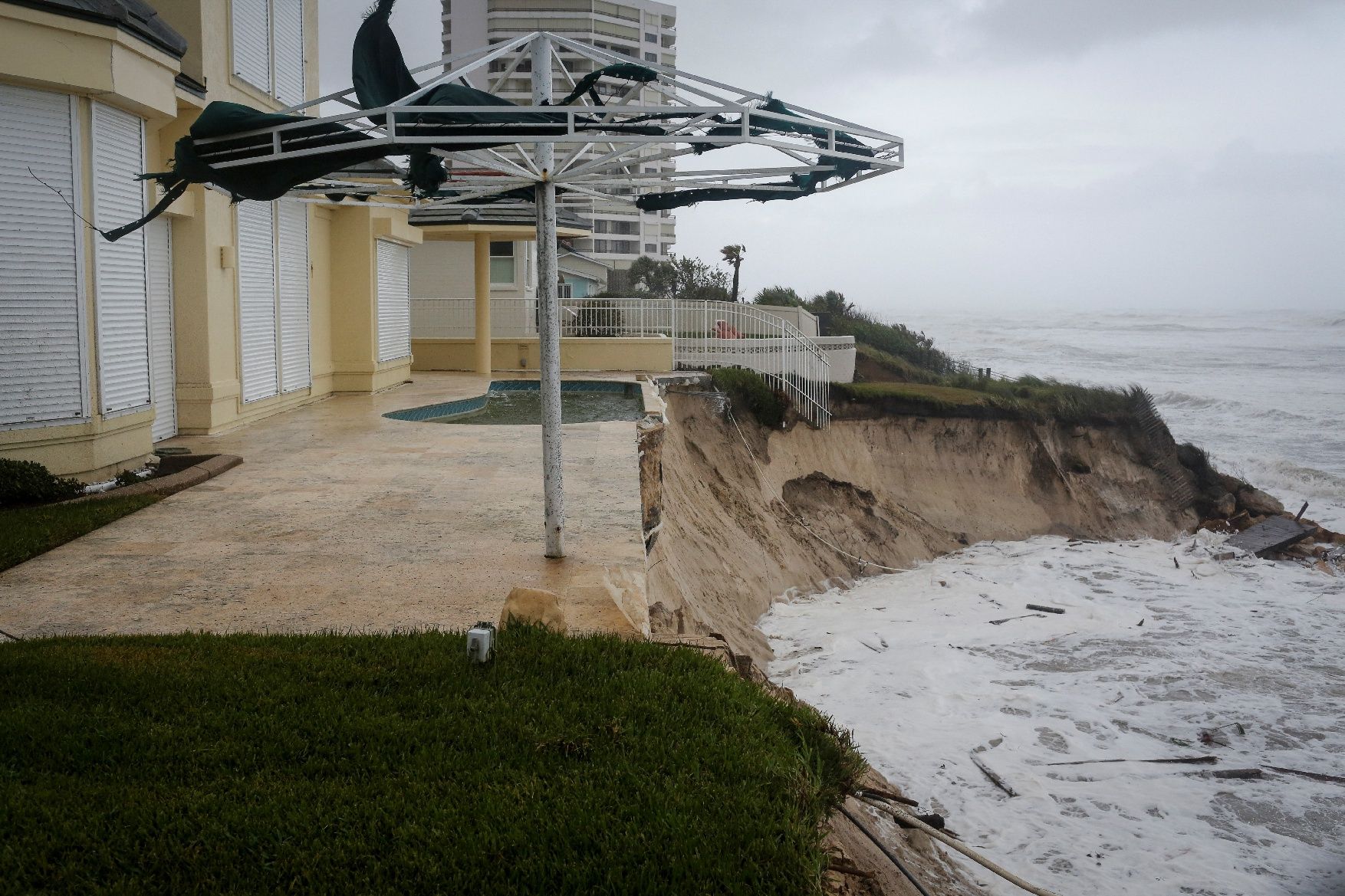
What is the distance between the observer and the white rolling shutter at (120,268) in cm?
973

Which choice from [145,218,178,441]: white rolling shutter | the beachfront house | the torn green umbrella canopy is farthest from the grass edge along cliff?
the torn green umbrella canopy

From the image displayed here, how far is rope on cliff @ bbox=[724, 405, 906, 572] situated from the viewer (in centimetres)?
1998

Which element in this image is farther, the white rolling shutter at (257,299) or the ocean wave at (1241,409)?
the ocean wave at (1241,409)

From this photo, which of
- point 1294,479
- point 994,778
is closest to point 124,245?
point 994,778

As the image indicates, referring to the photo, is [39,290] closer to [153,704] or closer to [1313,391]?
[153,704]

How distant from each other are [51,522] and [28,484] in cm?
86

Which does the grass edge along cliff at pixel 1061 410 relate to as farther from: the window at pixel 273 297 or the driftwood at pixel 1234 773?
the driftwood at pixel 1234 773

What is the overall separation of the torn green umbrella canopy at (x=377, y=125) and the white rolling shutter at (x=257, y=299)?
7797mm

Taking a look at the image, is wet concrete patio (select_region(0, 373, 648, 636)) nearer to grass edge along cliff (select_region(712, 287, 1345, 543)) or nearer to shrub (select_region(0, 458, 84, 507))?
shrub (select_region(0, 458, 84, 507))

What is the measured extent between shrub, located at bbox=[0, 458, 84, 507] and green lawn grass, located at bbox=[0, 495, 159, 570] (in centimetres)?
16

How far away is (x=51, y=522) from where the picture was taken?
27.0 feet

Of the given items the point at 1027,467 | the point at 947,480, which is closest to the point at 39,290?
the point at 947,480

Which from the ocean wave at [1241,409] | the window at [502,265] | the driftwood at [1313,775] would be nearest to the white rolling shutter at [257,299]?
the window at [502,265]

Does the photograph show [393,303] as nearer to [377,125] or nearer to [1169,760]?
[377,125]
